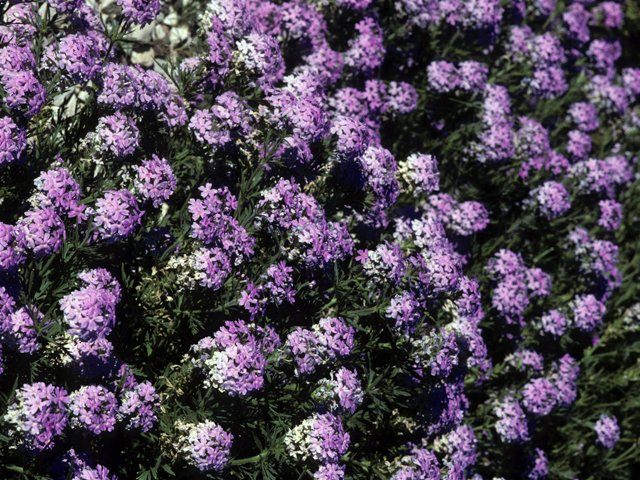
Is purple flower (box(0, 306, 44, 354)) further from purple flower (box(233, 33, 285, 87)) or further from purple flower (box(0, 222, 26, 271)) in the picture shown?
purple flower (box(233, 33, 285, 87))

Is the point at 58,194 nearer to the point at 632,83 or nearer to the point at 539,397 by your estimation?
the point at 539,397

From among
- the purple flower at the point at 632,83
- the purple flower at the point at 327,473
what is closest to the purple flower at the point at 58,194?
the purple flower at the point at 327,473

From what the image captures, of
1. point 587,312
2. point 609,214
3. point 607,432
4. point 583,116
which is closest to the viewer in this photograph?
point 607,432

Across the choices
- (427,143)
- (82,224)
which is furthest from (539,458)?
(82,224)

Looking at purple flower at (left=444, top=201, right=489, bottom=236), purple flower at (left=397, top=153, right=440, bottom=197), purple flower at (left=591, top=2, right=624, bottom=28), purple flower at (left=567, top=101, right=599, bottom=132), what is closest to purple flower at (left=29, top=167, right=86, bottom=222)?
purple flower at (left=397, top=153, right=440, bottom=197)

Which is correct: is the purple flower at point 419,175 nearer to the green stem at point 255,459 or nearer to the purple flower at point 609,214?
the green stem at point 255,459

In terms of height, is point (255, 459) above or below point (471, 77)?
below

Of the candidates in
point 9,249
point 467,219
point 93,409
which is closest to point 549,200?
point 467,219

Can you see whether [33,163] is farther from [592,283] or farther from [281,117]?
[592,283]
